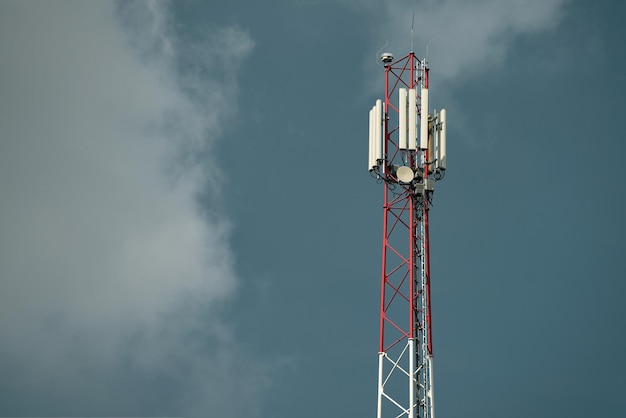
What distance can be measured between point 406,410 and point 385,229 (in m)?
11.4

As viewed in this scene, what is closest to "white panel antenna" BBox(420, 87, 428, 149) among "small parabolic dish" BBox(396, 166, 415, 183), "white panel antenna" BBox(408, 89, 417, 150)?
"white panel antenna" BBox(408, 89, 417, 150)

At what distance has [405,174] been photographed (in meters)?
112

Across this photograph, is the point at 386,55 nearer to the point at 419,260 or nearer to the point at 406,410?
the point at 419,260

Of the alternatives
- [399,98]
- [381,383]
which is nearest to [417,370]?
[381,383]

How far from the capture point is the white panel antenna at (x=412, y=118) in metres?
112

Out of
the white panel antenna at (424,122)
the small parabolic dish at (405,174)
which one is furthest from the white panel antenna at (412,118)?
the small parabolic dish at (405,174)

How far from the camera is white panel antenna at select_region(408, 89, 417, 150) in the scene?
112 meters

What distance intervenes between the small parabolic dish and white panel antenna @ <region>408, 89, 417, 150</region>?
56.0 inches

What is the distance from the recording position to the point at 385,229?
365 feet

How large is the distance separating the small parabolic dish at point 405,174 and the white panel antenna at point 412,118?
1422 mm

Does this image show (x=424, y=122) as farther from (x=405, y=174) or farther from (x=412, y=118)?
A: (x=405, y=174)

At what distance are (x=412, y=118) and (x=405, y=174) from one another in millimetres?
3515

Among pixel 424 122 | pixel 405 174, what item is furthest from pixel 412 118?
pixel 405 174

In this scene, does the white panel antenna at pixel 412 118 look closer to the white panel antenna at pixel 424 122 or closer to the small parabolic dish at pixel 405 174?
the white panel antenna at pixel 424 122
